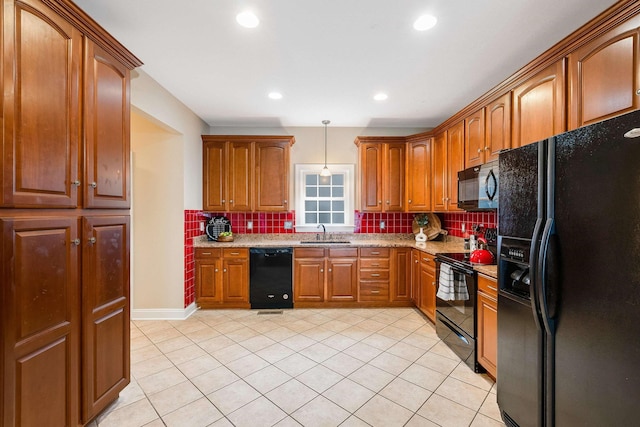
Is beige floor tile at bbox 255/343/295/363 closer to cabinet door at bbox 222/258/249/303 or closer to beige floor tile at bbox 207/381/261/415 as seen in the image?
beige floor tile at bbox 207/381/261/415

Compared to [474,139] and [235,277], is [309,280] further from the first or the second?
[474,139]

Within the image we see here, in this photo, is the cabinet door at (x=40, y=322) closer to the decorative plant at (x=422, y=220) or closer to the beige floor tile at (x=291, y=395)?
the beige floor tile at (x=291, y=395)

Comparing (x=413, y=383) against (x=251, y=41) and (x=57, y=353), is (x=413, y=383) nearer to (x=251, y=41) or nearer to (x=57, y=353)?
(x=57, y=353)

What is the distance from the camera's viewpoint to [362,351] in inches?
103

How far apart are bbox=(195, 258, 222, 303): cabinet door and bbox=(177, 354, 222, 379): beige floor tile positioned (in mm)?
1224

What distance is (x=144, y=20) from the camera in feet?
6.07

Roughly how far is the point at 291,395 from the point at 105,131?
214cm

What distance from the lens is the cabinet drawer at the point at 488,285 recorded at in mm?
2001

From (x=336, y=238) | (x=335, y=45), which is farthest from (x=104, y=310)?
(x=336, y=238)

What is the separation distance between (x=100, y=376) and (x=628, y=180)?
281 centimetres

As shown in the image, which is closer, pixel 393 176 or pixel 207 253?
pixel 207 253

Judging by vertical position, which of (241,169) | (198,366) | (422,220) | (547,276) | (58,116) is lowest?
(198,366)

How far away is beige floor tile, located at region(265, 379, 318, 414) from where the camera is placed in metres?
1.87

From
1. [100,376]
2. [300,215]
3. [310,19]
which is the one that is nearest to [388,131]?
[300,215]
